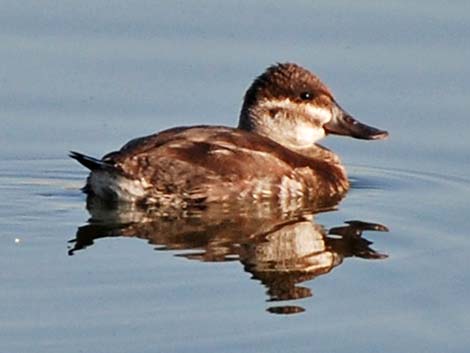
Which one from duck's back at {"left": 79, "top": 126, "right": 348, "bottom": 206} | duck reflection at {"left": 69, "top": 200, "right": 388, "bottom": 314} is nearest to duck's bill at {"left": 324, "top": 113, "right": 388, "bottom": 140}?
duck's back at {"left": 79, "top": 126, "right": 348, "bottom": 206}

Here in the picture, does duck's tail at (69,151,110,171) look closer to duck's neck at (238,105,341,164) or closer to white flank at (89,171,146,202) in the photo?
white flank at (89,171,146,202)

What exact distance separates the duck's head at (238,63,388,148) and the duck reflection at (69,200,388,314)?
1.09 metres

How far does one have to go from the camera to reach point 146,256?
30.2 ft

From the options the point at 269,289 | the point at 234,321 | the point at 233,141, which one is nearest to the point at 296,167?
the point at 233,141

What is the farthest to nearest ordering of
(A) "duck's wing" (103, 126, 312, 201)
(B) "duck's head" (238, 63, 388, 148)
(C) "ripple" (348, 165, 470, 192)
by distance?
1. (B) "duck's head" (238, 63, 388, 148)
2. (C) "ripple" (348, 165, 470, 192)
3. (A) "duck's wing" (103, 126, 312, 201)

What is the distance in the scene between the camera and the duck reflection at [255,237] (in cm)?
914

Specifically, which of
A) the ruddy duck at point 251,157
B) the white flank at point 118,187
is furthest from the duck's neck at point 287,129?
the white flank at point 118,187

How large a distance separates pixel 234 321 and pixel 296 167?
9.92 ft

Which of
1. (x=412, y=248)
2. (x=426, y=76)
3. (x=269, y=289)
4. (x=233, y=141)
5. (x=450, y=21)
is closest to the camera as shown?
(x=269, y=289)

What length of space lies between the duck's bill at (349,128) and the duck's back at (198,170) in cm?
81

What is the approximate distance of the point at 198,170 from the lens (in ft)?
34.2

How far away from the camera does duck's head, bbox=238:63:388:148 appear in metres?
11.5

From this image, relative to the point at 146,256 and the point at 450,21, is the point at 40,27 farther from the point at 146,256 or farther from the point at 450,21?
the point at 146,256

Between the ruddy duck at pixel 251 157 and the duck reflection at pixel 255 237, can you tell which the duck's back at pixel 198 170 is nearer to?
the ruddy duck at pixel 251 157
